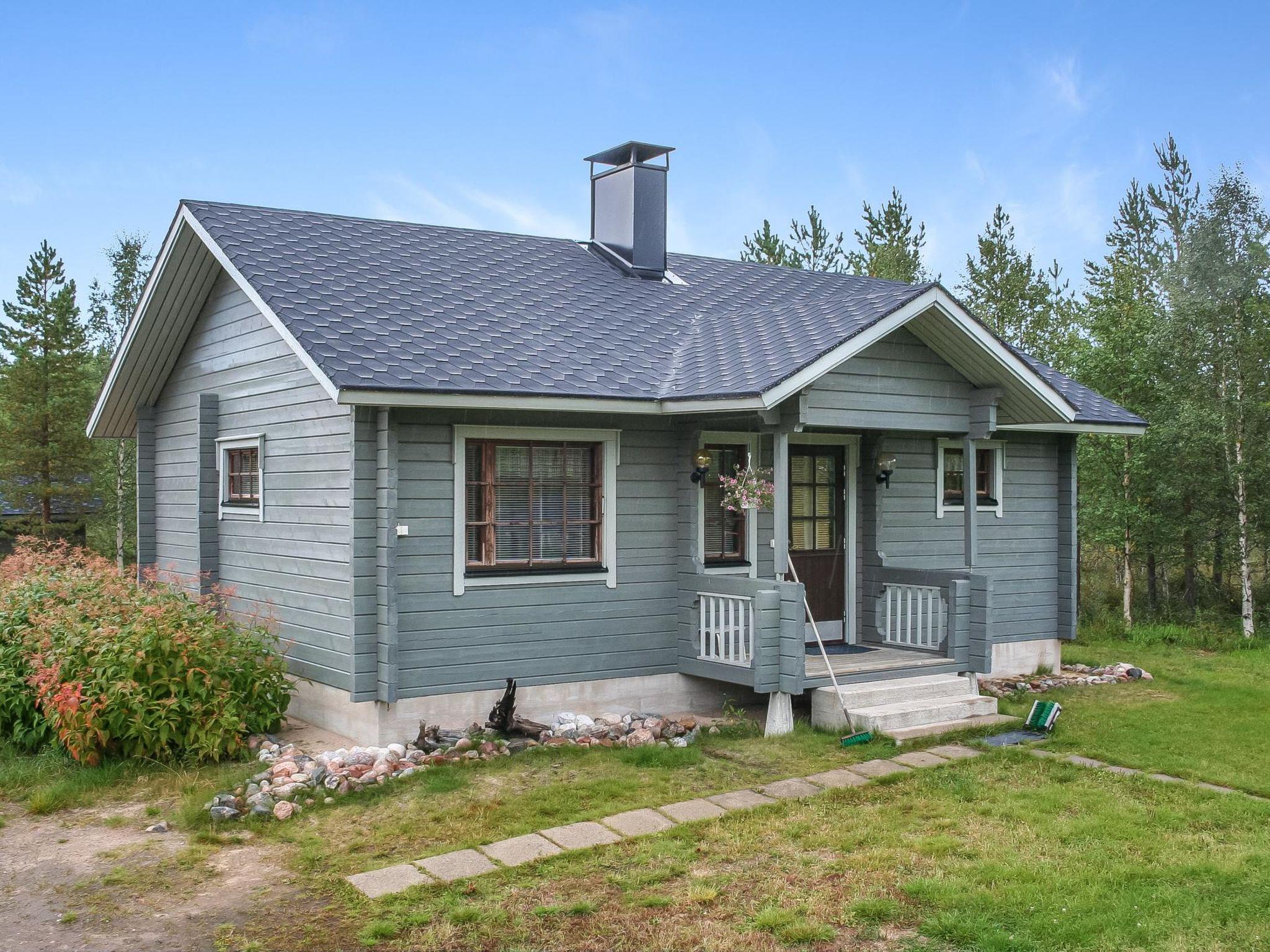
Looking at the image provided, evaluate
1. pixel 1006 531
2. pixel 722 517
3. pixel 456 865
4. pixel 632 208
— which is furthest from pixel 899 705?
pixel 632 208

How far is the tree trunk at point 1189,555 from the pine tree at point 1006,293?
10522 mm

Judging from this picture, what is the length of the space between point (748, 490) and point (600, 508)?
4.13ft

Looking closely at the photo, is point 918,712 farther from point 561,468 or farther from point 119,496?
point 119,496

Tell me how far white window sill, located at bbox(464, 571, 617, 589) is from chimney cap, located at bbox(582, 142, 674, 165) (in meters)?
5.73

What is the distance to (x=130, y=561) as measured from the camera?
976 inches

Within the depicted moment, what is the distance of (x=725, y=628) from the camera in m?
9.04

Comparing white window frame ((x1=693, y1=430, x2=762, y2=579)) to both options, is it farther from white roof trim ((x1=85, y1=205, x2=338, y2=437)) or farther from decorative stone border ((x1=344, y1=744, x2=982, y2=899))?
white roof trim ((x1=85, y1=205, x2=338, y2=437))

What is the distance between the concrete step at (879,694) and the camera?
8.63m

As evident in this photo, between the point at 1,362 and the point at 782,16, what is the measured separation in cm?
1929

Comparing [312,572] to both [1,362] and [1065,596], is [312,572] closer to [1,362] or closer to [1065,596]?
[1065,596]

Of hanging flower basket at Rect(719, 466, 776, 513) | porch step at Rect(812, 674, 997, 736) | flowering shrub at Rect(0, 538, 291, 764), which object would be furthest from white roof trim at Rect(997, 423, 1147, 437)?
flowering shrub at Rect(0, 538, 291, 764)

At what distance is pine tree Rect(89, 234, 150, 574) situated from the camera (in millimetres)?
22641

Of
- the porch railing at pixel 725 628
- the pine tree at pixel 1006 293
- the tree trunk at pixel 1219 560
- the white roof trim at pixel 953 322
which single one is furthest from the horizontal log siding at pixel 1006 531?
the pine tree at pixel 1006 293

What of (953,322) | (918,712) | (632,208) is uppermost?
(632,208)
